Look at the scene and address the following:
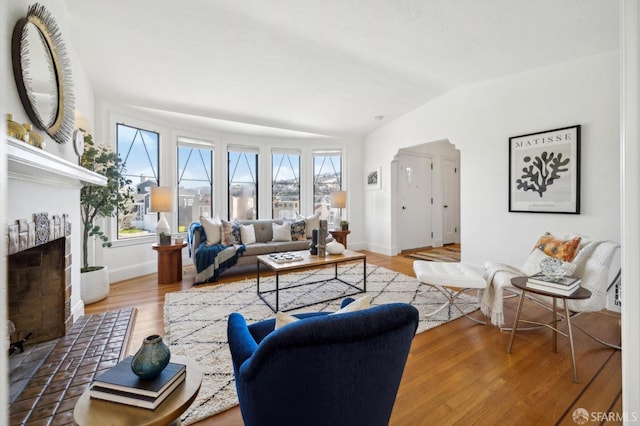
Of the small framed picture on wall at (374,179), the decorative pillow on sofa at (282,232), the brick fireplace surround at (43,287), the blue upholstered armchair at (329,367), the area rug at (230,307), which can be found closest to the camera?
the blue upholstered armchair at (329,367)

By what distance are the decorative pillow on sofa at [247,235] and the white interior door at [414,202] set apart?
3025mm

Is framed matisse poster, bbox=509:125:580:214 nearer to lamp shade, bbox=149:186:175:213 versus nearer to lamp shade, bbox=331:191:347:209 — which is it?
lamp shade, bbox=331:191:347:209

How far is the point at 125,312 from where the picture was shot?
2.68m

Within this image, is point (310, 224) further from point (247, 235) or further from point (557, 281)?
point (557, 281)

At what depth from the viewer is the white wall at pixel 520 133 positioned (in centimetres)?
287

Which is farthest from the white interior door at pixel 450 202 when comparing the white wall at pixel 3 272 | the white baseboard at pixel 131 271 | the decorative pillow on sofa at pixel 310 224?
the white wall at pixel 3 272

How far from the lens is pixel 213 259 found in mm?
3773

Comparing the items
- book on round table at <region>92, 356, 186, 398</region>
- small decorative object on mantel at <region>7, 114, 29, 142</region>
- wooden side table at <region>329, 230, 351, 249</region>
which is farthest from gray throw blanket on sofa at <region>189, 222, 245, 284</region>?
book on round table at <region>92, 356, 186, 398</region>

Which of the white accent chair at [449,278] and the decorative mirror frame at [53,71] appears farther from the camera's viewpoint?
the white accent chair at [449,278]

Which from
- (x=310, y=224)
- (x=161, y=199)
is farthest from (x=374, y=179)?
(x=161, y=199)

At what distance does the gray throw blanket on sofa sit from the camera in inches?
146

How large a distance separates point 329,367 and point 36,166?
1.69 m

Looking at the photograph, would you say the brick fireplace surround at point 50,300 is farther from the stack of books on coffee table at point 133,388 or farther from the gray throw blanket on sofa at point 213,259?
the gray throw blanket on sofa at point 213,259

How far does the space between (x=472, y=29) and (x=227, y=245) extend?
383cm
